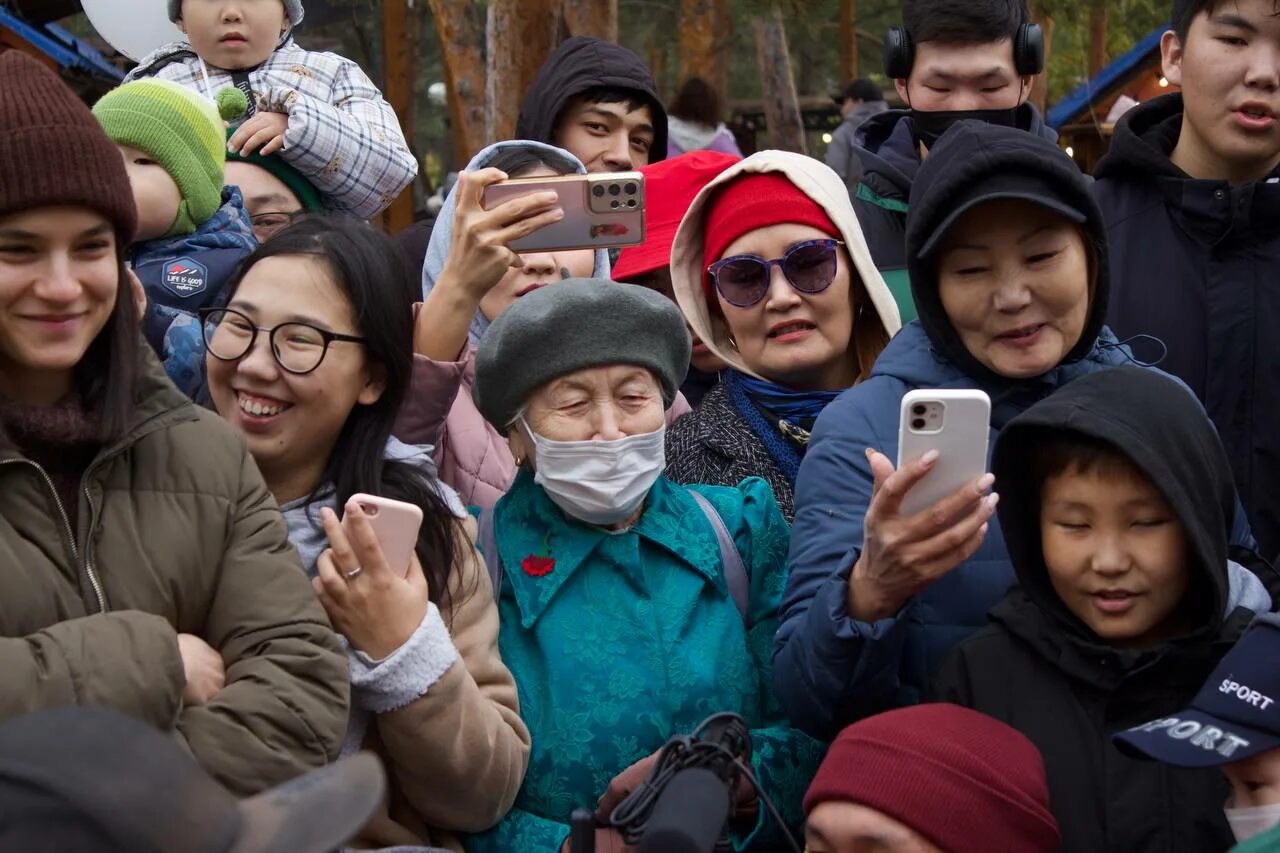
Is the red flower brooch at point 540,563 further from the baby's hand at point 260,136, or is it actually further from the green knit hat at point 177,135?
the baby's hand at point 260,136

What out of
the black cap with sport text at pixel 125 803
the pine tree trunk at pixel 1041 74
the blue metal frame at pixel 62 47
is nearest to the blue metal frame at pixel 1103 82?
the pine tree trunk at pixel 1041 74

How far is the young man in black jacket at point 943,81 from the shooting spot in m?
4.85

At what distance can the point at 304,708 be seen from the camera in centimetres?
270

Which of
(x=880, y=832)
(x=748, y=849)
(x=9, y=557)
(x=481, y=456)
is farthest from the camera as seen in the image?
(x=481, y=456)

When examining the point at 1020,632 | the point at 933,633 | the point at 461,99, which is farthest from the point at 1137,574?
the point at 461,99

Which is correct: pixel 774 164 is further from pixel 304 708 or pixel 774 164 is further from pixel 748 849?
pixel 304 708

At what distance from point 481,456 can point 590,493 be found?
639 millimetres

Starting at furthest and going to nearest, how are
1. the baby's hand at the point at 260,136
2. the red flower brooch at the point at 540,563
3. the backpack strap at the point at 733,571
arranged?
1. the baby's hand at the point at 260,136
2. the backpack strap at the point at 733,571
3. the red flower brooch at the point at 540,563

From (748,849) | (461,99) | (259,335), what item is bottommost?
(748,849)

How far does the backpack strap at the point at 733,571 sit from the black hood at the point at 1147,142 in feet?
5.46

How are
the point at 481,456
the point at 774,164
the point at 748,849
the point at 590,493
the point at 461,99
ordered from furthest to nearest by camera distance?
1. the point at 461,99
2. the point at 774,164
3. the point at 481,456
4. the point at 590,493
5. the point at 748,849

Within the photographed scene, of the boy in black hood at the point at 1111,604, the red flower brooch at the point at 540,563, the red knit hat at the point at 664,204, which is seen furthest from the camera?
the red knit hat at the point at 664,204

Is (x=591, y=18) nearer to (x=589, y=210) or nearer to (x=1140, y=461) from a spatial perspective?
(x=589, y=210)

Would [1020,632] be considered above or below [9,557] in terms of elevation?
below
